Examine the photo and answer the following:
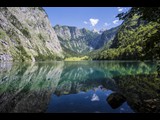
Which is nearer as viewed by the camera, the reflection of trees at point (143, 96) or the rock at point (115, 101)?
the reflection of trees at point (143, 96)

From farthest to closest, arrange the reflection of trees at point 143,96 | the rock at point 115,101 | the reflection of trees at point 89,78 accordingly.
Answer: the reflection of trees at point 89,78, the rock at point 115,101, the reflection of trees at point 143,96

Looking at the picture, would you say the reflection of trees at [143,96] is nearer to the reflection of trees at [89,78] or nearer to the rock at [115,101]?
the rock at [115,101]

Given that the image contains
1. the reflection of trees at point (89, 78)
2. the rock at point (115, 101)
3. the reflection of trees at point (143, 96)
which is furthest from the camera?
the reflection of trees at point (89, 78)

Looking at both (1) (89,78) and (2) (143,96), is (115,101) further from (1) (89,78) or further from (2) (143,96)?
(1) (89,78)

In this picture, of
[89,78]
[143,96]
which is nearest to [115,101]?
[143,96]

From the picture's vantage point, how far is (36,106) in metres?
25.4

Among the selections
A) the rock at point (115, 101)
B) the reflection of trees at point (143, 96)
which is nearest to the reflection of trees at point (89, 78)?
the reflection of trees at point (143, 96)

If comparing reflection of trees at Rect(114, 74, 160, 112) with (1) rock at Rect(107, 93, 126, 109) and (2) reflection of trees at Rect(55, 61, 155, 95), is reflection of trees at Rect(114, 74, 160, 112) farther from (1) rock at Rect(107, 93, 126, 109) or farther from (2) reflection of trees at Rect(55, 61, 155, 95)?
(2) reflection of trees at Rect(55, 61, 155, 95)
